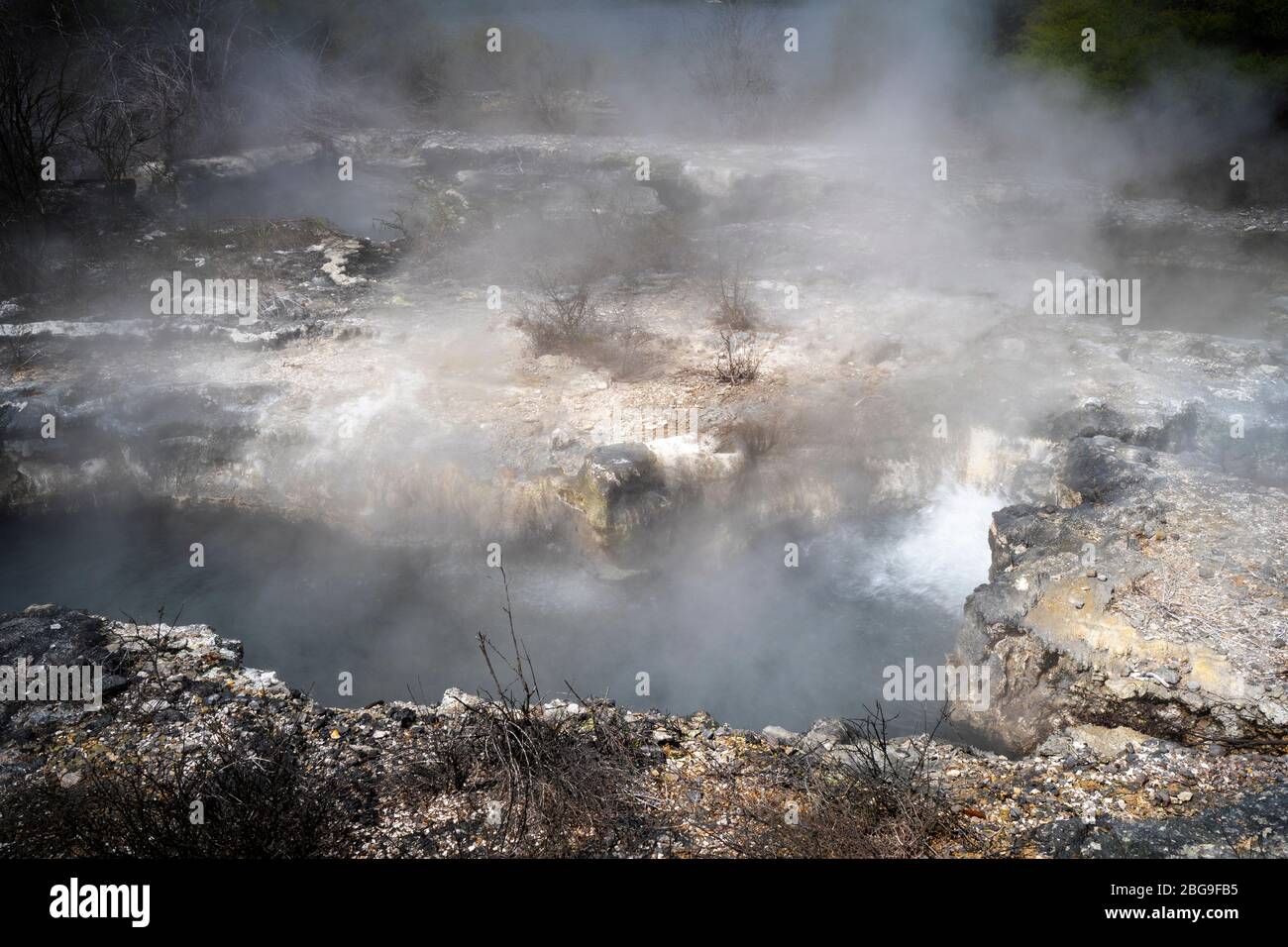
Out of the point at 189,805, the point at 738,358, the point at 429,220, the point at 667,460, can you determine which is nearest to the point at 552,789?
the point at 189,805

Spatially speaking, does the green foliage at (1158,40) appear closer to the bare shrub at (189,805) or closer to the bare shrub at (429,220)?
the bare shrub at (429,220)

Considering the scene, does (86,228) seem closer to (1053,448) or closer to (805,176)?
(805,176)

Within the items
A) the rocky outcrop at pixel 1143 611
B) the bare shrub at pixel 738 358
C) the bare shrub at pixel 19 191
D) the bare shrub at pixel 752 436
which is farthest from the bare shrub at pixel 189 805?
the bare shrub at pixel 19 191

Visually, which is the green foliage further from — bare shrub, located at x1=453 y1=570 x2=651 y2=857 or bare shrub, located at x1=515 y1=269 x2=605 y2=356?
bare shrub, located at x1=453 y1=570 x2=651 y2=857

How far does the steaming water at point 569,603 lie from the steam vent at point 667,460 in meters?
0.04

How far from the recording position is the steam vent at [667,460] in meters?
3.45

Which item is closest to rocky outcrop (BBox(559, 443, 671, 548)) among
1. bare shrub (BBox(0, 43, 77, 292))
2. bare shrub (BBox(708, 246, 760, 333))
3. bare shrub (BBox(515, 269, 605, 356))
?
bare shrub (BBox(515, 269, 605, 356))

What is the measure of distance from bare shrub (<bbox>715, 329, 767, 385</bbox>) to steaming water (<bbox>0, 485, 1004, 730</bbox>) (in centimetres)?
152

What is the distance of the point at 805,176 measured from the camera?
35.9 feet

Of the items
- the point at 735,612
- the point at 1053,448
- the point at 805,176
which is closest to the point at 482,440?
the point at 735,612

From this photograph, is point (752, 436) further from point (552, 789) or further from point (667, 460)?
point (552, 789)

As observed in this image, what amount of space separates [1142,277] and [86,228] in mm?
12237

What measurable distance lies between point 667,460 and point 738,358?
148 centimetres
